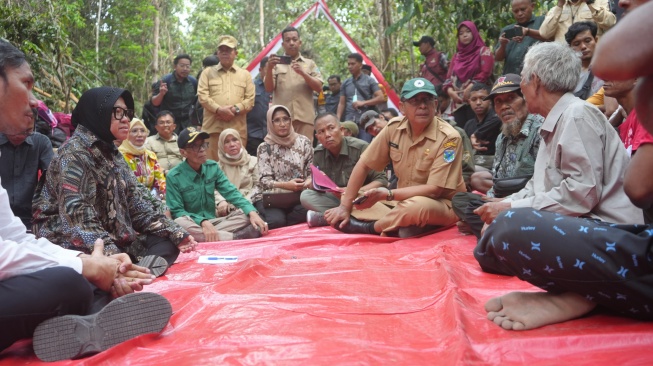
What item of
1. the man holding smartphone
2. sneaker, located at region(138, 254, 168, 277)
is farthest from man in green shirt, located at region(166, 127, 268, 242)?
the man holding smartphone

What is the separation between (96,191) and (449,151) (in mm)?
2385

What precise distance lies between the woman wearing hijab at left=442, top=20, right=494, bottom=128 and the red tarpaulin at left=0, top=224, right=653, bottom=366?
3221 millimetres

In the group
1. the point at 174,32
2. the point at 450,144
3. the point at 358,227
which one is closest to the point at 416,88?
the point at 450,144

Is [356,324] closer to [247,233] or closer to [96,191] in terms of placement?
[96,191]

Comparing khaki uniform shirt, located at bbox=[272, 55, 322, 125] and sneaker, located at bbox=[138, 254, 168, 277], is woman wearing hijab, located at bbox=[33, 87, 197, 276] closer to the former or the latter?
sneaker, located at bbox=[138, 254, 168, 277]

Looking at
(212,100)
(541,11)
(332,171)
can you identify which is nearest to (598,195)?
(332,171)

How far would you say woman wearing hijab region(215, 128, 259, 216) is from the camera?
6078mm

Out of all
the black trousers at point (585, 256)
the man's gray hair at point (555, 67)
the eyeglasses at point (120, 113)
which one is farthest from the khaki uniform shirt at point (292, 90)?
the black trousers at point (585, 256)

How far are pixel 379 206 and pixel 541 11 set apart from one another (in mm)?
6684

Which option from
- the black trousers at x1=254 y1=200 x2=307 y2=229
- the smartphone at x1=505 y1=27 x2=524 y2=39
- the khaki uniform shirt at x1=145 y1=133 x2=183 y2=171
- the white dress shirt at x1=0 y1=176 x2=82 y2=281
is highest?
the smartphone at x1=505 y1=27 x2=524 y2=39

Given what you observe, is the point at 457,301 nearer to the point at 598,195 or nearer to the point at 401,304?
the point at 401,304

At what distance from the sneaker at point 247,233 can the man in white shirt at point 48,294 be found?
2.74m

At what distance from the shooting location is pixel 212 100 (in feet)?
22.6

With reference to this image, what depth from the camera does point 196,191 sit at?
16.5 feet
